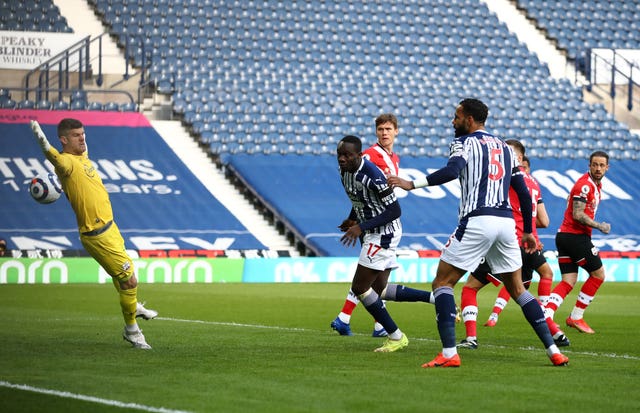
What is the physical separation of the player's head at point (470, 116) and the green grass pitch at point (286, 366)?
6.59ft

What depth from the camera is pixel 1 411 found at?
6891 millimetres

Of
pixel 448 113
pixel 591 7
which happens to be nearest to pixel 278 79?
pixel 448 113

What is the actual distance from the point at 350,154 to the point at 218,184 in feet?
67.0

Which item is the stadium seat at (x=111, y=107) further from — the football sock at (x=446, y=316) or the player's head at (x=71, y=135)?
the football sock at (x=446, y=316)

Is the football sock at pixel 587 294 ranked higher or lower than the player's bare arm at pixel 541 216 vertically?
lower

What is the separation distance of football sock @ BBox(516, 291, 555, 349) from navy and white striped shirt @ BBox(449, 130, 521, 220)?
0.74 m

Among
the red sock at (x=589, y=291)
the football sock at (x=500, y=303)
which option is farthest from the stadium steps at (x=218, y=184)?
the red sock at (x=589, y=291)

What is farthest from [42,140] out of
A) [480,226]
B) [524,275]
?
[524,275]

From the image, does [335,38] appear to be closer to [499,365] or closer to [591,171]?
[591,171]

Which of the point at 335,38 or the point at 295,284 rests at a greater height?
the point at 335,38

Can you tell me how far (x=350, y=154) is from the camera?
409 inches

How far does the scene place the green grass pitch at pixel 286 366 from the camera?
24.1 ft

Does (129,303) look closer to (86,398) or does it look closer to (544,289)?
(86,398)

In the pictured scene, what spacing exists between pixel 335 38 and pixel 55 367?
91.7 ft
